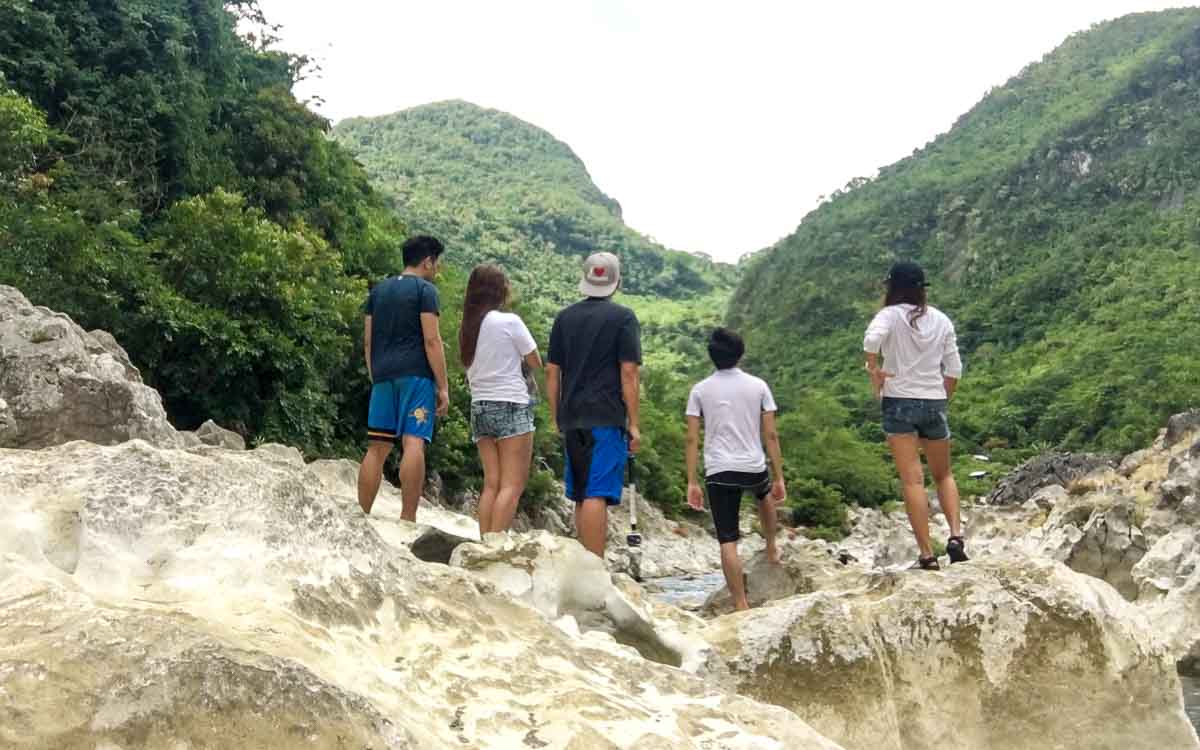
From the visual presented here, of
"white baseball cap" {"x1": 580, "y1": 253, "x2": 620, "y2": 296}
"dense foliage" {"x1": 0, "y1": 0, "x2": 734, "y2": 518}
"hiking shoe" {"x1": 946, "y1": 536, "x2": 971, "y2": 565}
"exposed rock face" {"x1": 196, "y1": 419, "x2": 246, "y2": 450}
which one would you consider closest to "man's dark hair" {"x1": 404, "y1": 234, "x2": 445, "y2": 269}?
"white baseball cap" {"x1": 580, "y1": 253, "x2": 620, "y2": 296}

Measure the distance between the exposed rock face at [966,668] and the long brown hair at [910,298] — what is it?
6.01 ft

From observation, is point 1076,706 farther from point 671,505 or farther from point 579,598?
point 671,505

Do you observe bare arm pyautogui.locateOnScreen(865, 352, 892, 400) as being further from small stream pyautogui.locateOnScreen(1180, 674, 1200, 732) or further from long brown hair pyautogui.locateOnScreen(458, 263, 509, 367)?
small stream pyautogui.locateOnScreen(1180, 674, 1200, 732)

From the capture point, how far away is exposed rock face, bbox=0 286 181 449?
10.2m

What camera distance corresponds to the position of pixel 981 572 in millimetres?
6176

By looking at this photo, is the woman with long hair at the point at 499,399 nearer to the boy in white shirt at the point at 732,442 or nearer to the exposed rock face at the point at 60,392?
the boy in white shirt at the point at 732,442

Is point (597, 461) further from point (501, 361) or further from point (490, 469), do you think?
point (501, 361)

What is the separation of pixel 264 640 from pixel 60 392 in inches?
315

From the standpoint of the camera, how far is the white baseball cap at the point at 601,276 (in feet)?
23.1

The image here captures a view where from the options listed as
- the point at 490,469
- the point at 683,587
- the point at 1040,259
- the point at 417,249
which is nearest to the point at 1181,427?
the point at 683,587

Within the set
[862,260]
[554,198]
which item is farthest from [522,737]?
[554,198]

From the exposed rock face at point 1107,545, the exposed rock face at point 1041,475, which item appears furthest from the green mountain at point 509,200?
the exposed rock face at point 1107,545

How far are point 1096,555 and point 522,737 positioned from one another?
12851 millimetres

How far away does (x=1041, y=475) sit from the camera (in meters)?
42.4
